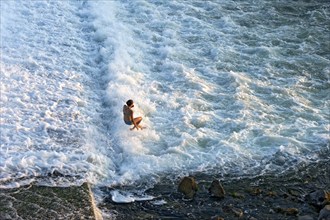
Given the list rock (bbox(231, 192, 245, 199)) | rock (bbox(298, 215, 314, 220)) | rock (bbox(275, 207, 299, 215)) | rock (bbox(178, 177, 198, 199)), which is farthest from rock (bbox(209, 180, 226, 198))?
rock (bbox(298, 215, 314, 220))

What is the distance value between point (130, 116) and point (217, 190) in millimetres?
2393

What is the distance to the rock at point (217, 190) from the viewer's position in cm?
861

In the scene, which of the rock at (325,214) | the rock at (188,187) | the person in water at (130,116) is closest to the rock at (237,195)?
the rock at (188,187)

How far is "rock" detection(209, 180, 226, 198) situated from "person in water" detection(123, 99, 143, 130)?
2237mm

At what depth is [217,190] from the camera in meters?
8.63

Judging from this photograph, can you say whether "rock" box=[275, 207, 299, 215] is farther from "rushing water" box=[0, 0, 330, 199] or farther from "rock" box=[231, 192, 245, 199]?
"rushing water" box=[0, 0, 330, 199]

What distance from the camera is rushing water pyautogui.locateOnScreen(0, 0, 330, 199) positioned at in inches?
379

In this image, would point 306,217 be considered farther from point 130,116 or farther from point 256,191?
point 130,116

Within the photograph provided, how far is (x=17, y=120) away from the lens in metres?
10.6

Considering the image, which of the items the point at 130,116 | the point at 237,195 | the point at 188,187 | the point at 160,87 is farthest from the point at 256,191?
the point at 160,87

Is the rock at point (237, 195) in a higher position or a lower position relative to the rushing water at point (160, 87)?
→ lower

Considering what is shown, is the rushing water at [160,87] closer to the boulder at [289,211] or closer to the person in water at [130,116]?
the person in water at [130,116]

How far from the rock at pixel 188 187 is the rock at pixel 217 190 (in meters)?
0.26

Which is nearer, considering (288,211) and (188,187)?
(288,211)
